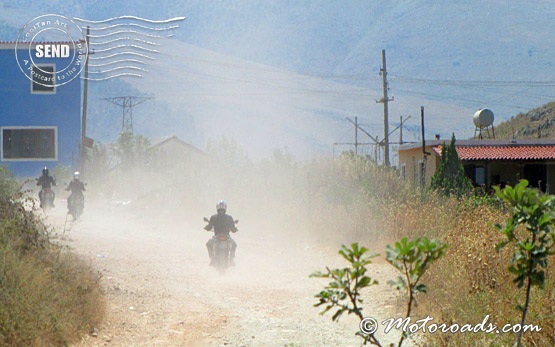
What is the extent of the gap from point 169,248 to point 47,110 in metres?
30.2

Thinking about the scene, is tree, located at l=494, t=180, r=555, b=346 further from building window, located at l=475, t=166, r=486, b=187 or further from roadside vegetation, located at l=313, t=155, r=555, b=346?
building window, located at l=475, t=166, r=486, b=187

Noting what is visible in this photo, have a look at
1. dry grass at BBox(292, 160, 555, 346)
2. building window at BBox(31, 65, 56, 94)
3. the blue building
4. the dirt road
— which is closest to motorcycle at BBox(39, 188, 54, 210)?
the dirt road

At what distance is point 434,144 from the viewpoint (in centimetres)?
3738

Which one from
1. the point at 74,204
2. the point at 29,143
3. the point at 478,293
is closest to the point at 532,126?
the point at 29,143

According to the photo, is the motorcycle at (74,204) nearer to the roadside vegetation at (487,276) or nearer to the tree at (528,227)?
the roadside vegetation at (487,276)

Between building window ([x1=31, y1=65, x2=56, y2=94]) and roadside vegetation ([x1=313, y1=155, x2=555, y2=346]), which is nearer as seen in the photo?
roadside vegetation ([x1=313, y1=155, x2=555, y2=346])

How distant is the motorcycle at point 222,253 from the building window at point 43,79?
1315 inches

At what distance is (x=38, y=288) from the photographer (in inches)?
358

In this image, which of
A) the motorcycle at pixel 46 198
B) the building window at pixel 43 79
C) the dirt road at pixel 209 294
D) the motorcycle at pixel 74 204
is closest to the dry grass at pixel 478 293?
the dirt road at pixel 209 294

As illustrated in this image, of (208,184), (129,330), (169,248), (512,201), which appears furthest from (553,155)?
(512,201)

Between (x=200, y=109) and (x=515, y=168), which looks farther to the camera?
(x=200, y=109)

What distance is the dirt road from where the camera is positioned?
980 centimetres

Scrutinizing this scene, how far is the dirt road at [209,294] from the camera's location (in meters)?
9.80

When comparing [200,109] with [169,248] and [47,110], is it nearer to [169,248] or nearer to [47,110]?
[47,110]
